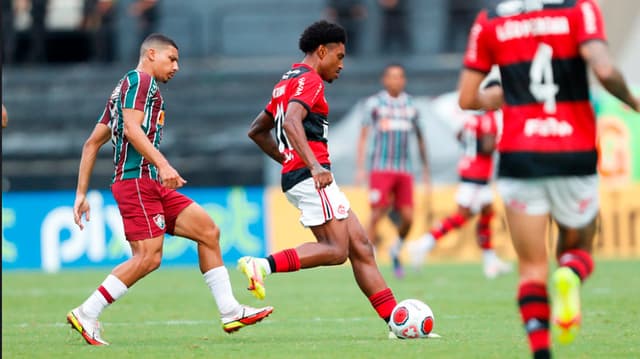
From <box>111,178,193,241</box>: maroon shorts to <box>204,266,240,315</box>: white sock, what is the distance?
448 mm

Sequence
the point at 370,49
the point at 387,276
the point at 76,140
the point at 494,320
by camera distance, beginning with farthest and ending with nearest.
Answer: the point at 370,49, the point at 76,140, the point at 387,276, the point at 494,320

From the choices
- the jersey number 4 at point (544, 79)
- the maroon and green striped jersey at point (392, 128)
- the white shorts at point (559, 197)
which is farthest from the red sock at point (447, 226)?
the jersey number 4 at point (544, 79)

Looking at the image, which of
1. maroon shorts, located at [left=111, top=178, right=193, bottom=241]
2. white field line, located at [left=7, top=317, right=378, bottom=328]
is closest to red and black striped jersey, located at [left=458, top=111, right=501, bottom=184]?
white field line, located at [left=7, top=317, right=378, bottom=328]

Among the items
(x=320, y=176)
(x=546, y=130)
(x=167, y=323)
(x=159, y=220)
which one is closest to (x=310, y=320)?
(x=167, y=323)

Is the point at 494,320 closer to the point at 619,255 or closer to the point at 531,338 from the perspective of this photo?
the point at 531,338

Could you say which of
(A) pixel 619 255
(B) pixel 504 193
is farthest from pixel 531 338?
(A) pixel 619 255

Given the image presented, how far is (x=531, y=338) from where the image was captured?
19.4 ft

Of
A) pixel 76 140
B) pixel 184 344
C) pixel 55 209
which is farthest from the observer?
pixel 76 140

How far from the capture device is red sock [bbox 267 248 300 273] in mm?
8086

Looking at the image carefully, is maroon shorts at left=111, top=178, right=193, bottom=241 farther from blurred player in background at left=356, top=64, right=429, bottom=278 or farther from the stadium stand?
the stadium stand

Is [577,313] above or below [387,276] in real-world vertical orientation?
above

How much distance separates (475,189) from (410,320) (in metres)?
7.15

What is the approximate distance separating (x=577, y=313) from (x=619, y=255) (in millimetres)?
13113

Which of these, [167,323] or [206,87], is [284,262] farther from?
[206,87]
